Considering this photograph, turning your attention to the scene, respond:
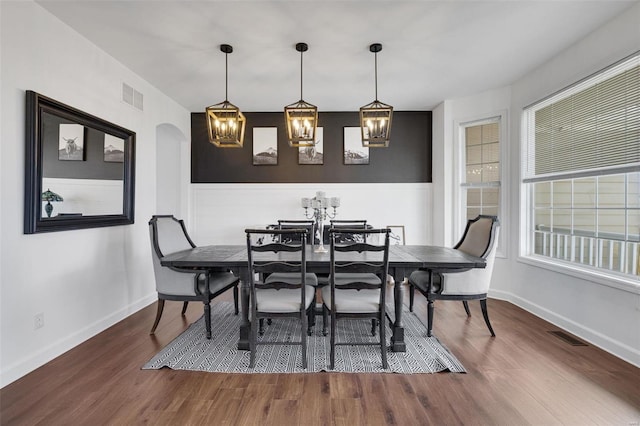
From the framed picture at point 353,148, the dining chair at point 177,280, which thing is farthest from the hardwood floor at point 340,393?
the framed picture at point 353,148

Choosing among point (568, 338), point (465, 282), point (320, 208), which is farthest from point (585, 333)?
point (320, 208)

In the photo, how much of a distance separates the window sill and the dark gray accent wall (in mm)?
2057

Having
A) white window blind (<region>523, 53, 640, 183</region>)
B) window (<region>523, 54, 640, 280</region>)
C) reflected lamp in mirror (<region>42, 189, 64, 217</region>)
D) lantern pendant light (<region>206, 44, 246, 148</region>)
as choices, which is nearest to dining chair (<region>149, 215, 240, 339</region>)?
reflected lamp in mirror (<region>42, 189, 64, 217</region>)

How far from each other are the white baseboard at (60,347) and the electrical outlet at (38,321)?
187 mm

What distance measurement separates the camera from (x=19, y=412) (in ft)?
5.88

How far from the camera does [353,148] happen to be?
503 cm

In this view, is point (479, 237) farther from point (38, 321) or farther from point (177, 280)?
point (38, 321)

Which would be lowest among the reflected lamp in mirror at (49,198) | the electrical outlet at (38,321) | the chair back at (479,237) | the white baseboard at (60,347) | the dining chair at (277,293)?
the white baseboard at (60,347)

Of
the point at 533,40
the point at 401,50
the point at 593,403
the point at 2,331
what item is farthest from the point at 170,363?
the point at 533,40

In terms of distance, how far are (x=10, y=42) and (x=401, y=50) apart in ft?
10.2

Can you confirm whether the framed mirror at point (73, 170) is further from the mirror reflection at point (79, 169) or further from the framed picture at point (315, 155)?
the framed picture at point (315, 155)

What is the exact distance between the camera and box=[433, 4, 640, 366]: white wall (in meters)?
2.44

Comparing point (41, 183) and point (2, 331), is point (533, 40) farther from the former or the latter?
point (2, 331)

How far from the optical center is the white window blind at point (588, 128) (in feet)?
8.18
